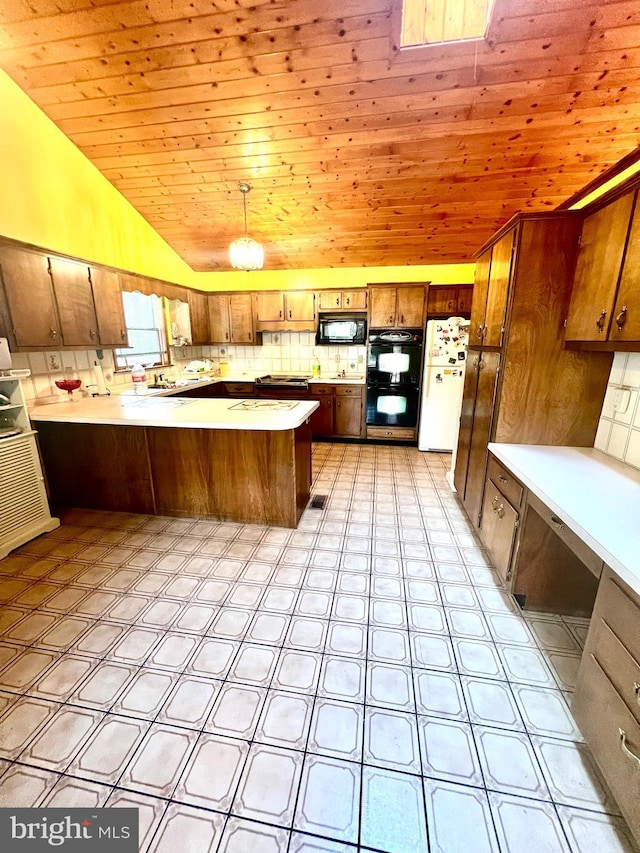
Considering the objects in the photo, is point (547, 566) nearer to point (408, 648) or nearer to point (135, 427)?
point (408, 648)

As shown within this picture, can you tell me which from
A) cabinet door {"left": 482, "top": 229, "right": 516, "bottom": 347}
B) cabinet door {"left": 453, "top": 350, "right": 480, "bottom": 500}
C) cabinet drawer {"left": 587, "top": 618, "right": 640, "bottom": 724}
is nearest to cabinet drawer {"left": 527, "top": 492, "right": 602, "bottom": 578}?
cabinet drawer {"left": 587, "top": 618, "right": 640, "bottom": 724}

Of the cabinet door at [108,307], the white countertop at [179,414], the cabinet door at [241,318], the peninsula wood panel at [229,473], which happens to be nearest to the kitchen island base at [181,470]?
the peninsula wood panel at [229,473]

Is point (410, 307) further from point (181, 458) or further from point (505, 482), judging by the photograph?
point (181, 458)

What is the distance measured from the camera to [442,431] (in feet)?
14.8

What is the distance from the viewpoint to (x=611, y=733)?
1.06 metres

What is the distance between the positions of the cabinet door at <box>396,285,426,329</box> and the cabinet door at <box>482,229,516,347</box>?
2061 mm

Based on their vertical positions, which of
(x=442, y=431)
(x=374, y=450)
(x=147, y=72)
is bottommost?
(x=374, y=450)

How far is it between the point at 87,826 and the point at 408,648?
130cm

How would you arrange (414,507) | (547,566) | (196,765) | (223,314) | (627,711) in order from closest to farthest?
(627,711) → (196,765) → (547,566) → (414,507) → (223,314)

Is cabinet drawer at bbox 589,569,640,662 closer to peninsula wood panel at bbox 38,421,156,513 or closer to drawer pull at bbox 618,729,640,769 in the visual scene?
drawer pull at bbox 618,729,640,769

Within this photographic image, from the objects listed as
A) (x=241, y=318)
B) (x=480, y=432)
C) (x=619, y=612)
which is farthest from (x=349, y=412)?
(x=619, y=612)

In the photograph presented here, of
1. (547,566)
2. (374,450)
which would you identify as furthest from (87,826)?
(374,450)

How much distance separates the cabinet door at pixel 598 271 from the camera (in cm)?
150

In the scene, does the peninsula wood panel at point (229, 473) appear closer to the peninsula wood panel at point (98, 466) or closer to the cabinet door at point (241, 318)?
the peninsula wood panel at point (98, 466)
